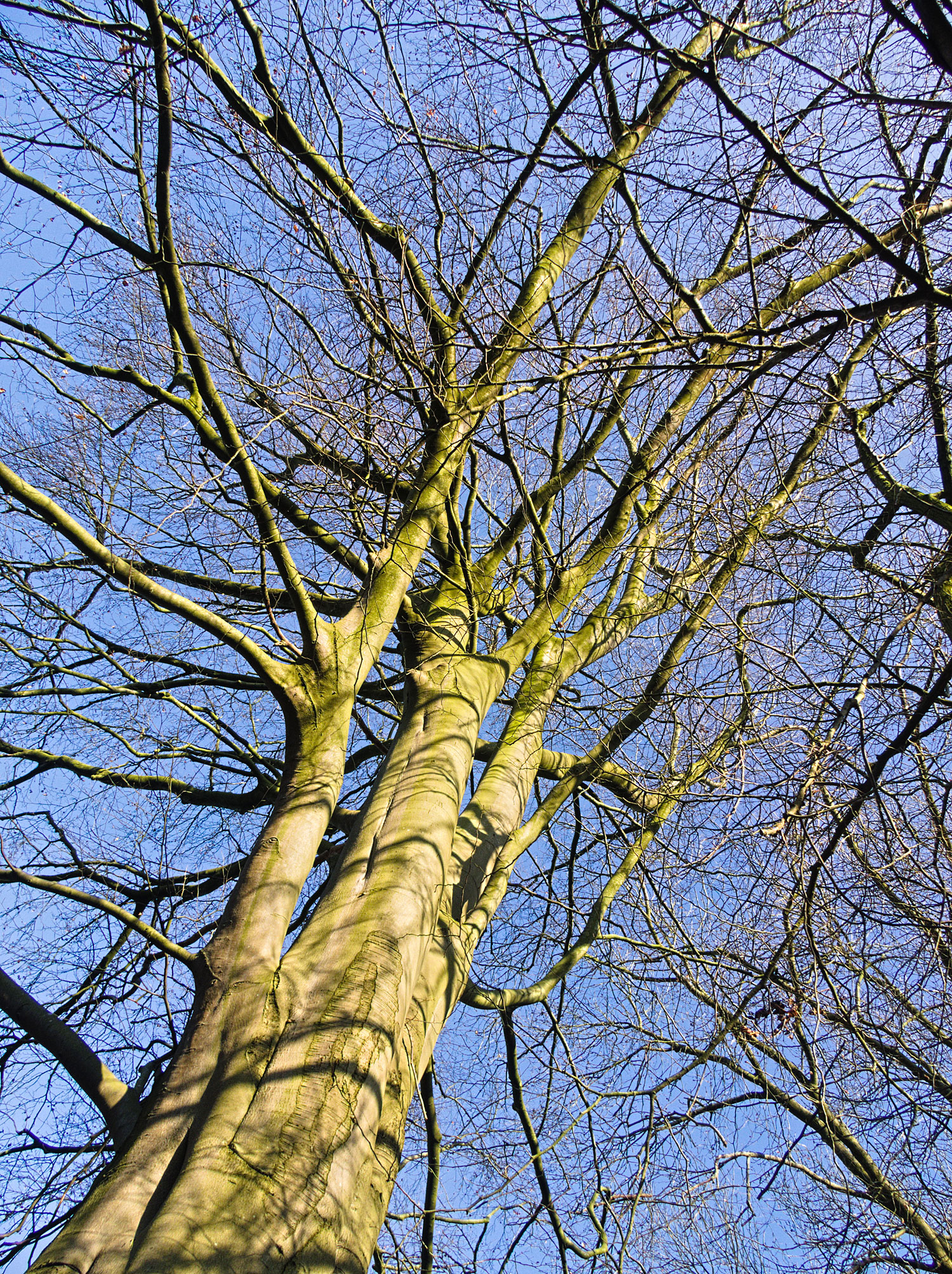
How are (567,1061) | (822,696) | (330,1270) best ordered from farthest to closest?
(567,1061) → (822,696) → (330,1270)

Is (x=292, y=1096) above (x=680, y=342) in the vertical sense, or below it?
below

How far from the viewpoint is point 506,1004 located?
Answer: 3191mm

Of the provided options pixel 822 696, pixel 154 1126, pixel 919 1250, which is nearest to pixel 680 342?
pixel 822 696

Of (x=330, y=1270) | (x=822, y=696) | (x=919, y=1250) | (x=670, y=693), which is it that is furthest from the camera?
(x=670, y=693)

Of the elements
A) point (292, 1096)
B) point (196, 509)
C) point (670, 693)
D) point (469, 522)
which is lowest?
point (292, 1096)

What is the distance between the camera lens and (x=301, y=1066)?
2078mm

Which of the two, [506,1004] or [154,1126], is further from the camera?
[506,1004]

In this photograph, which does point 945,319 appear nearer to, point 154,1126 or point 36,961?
point 154,1126

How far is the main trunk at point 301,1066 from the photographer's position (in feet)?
5.96

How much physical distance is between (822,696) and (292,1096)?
1.69 meters

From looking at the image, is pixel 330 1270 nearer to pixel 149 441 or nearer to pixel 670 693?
pixel 670 693

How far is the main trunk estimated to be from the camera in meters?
1.82

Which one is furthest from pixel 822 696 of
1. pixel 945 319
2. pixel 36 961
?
pixel 36 961

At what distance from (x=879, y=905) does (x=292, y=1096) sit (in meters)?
1.76
